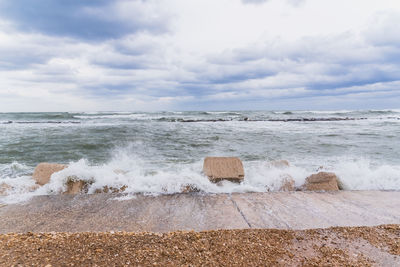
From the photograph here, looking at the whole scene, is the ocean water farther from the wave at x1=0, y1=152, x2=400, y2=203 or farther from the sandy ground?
the sandy ground

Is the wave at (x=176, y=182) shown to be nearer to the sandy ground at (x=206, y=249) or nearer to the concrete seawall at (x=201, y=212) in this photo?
the concrete seawall at (x=201, y=212)

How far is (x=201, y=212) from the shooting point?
286 centimetres

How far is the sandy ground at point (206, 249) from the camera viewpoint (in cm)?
166

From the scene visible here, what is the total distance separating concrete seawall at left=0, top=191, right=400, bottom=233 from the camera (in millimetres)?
2498

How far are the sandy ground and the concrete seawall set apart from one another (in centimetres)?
35

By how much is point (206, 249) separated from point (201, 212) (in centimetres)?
102

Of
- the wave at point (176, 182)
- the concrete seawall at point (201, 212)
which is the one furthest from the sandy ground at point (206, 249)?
the wave at point (176, 182)

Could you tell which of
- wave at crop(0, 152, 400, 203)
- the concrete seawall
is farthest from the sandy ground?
wave at crop(0, 152, 400, 203)

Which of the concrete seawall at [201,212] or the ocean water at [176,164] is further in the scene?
the ocean water at [176,164]

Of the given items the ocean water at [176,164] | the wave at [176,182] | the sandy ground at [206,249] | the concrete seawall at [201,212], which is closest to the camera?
the sandy ground at [206,249]

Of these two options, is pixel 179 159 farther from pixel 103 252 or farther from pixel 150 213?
pixel 103 252

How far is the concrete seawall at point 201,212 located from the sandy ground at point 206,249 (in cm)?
35

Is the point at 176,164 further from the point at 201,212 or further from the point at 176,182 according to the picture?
the point at 201,212

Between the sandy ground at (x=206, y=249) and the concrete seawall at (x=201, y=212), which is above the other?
the sandy ground at (x=206, y=249)
